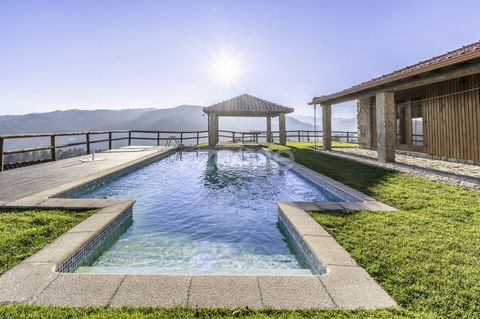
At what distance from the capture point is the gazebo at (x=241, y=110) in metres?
20.2

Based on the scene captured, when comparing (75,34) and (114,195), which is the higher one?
(75,34)

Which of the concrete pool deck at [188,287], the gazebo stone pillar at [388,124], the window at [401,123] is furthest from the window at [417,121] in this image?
the concrete pool deck at [188,287]

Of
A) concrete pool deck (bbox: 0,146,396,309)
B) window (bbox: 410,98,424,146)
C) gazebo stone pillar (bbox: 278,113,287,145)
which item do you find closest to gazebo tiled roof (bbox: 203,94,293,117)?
gazebo stone pillar (bbox: 278,113,287,145)

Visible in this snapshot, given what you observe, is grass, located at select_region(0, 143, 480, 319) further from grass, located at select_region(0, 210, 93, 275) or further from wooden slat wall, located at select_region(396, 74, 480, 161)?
wooden slat wall, located at select_region(396, 74, 480, 161)

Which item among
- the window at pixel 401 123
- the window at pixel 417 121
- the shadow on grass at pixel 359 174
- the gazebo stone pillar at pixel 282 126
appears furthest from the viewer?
the gazebo stone pillar at pixel 282 126

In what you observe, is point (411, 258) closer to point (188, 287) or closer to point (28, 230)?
point (188, 287)

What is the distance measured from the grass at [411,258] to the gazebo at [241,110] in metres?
15.4

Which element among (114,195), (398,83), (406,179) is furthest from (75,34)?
(406,179)

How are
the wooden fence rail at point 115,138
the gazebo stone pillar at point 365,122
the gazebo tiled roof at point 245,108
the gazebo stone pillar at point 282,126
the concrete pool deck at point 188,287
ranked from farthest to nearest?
1. the gazebo stone pillar at point 282,126
2. the gazebo tiled roof at point 245,108
3. the gazebo stone pillar at point 365,122
4. the wooden fence rail at point 115,138
5. the concrete pool deck at point 188,287

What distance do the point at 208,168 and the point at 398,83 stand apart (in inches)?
294

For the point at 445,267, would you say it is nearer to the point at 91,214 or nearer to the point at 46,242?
the point at 46,242

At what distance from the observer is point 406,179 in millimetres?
7066

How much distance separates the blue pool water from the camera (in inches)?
138

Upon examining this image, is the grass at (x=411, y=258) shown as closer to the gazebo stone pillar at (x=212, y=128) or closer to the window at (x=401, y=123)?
the window at (x=401, y=123)
